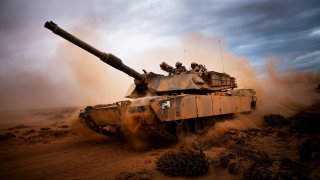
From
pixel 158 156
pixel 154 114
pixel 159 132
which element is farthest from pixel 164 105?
pixel 158 156

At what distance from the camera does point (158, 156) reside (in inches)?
295

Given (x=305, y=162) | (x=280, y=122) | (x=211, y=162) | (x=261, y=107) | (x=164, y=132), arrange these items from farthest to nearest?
(x=261, y=107), (x=280, y=122), (x=164, y=132), (x=211, y=162), (x=305, y=162)

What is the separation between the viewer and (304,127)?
10.0 m

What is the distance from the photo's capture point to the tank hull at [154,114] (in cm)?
793

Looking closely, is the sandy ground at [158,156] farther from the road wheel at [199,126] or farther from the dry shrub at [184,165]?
the road wheel at [199,126]

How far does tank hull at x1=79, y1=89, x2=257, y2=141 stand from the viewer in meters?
7.93

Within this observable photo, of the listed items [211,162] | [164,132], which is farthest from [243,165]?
[164,132]

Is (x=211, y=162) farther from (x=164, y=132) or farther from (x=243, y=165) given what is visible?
(x=164, y=132)

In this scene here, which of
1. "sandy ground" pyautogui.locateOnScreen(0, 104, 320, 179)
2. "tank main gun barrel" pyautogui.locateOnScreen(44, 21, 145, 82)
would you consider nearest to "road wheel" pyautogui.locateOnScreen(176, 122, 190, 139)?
"sandy ground" pyautogui.locateOnScreen(0, 104, 320, 179)

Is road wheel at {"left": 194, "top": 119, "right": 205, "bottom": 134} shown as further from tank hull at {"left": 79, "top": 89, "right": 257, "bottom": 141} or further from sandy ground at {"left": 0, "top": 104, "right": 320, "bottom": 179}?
sandy ground at {"left": 0, "top": 104, "right": 320, "bottom": 179}

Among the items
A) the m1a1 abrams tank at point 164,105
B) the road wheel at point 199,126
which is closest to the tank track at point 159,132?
the m1a1 abrams tank at point 164,105

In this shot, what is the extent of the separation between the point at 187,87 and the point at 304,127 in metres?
4.39

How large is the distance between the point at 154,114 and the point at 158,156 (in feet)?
3.85

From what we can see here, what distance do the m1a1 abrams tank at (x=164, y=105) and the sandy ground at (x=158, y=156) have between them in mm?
613
